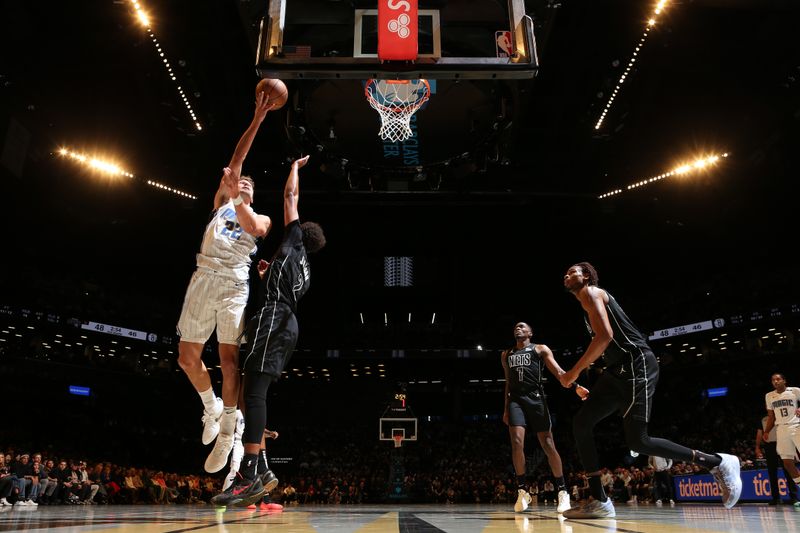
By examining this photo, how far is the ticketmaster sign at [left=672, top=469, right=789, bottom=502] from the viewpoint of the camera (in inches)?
394

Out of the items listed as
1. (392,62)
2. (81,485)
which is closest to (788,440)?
(392,62)

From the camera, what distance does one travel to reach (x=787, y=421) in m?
8.18

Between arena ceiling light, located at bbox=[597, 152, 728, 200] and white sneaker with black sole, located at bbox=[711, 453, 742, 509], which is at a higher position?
arena ceiling light, located at bbox=[597, 152, 728, 200]

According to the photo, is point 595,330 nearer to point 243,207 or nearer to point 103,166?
point 243,207

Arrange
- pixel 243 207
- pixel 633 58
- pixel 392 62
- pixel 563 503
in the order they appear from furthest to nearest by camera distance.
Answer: pixel 633 58 → pixel 392 62 → pixel 563 503 → pixel 243 207

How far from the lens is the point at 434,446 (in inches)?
988

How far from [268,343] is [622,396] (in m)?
2.55

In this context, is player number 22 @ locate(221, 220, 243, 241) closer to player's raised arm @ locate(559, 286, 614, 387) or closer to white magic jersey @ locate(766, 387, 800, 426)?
player's raised arm @ locate(559, 286, 614, 387)

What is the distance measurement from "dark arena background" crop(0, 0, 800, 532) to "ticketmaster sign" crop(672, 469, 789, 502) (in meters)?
0.07

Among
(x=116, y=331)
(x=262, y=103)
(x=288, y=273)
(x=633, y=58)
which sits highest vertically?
(x=633, y=58)

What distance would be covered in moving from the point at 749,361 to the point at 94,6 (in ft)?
77.7

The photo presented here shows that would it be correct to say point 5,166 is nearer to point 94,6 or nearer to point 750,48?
point 94,6

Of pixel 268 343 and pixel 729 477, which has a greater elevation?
pixel 268 343

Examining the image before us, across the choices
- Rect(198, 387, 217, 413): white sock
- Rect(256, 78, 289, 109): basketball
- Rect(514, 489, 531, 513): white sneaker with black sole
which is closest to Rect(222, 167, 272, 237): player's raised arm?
Rect(256, 78, 289, 109): basketball
